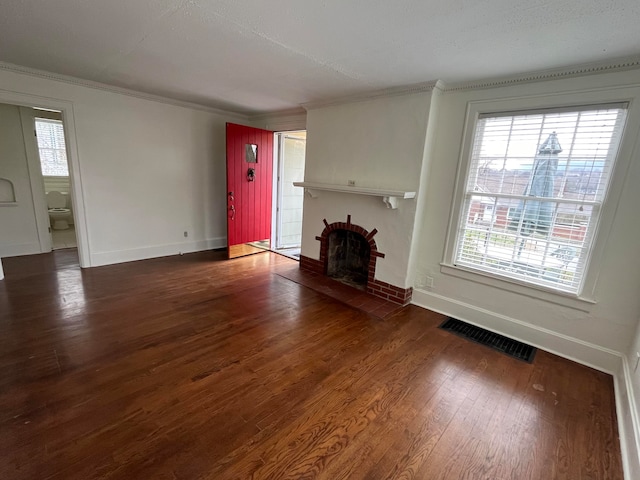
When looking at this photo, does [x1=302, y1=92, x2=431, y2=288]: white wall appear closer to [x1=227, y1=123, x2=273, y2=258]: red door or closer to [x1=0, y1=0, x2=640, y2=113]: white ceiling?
[x1=0, y1=0, x2=640, y2=113]: white ceiling

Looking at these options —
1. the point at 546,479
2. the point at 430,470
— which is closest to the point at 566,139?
the point at 546,479

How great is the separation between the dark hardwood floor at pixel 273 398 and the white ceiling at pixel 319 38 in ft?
7.70

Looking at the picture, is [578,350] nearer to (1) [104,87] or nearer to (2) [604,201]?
(2) [604,201]

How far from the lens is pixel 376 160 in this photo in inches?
134

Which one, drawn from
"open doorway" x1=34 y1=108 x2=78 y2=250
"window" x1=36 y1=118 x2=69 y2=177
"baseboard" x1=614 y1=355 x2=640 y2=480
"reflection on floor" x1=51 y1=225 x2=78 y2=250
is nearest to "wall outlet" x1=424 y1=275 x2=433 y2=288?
"baseboard" x1=614 y1=355 x2=640 y2=480

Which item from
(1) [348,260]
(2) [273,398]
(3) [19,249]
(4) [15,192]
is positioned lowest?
(2) [273,398]

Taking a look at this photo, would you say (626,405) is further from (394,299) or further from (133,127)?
(133,127)

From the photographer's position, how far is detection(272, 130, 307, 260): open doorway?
520 cm

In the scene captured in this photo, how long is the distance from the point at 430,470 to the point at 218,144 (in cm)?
497

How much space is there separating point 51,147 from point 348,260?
626 cm

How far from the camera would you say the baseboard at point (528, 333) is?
2.37 meters

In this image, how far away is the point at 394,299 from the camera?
3422mm

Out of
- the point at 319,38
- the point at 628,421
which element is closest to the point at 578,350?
the point at 628,421

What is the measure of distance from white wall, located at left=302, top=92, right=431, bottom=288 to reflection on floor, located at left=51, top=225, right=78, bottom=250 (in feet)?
14.1
